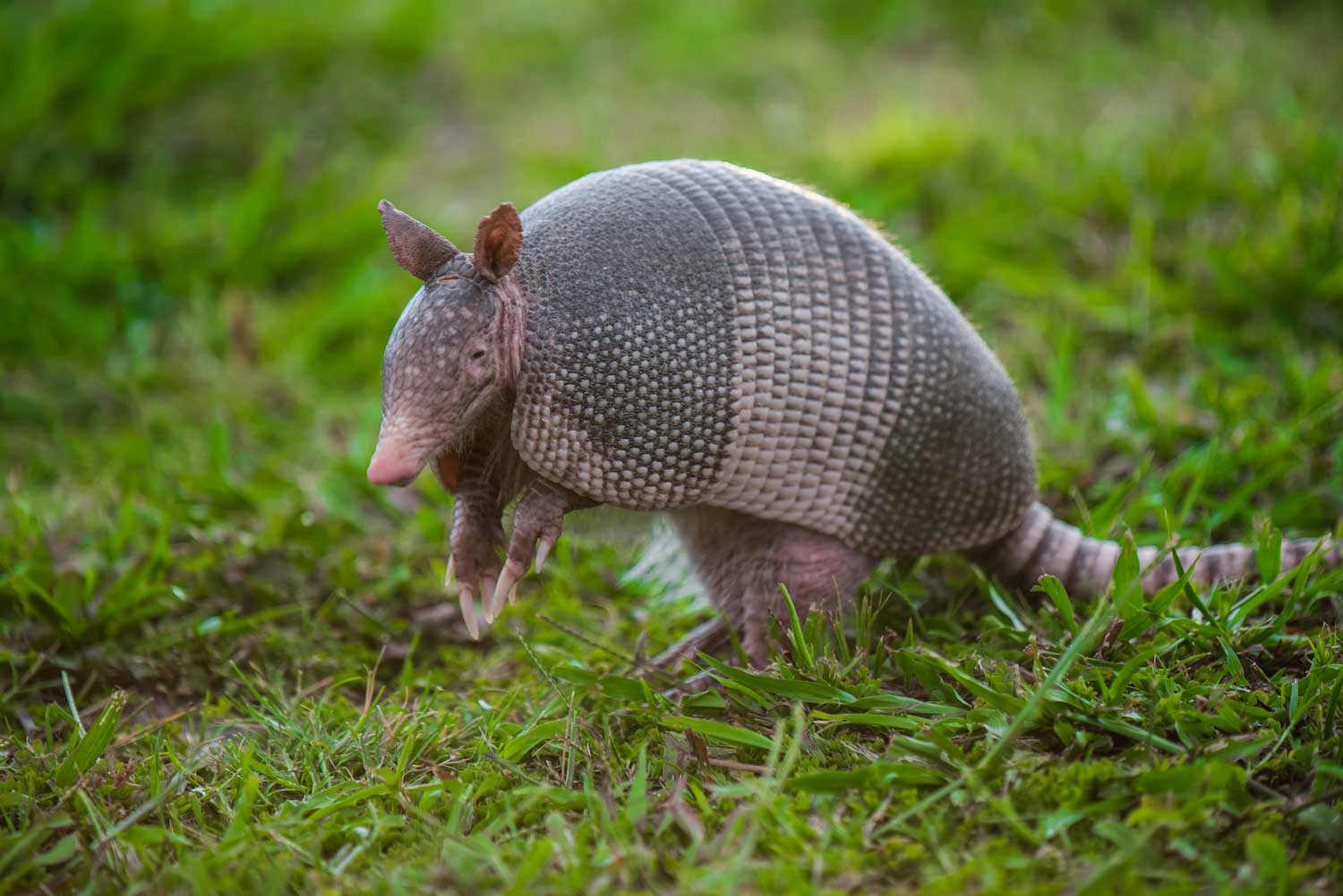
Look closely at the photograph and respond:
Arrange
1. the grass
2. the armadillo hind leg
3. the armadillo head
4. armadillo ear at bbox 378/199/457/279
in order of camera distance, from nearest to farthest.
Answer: the grass → the armadillo head → armadillo ear at bbox 378/199/457/279 → the armadillo hind leg

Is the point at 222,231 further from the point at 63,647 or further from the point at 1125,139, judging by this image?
the point at 1125,139

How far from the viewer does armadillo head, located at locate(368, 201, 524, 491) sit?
275 centimetres

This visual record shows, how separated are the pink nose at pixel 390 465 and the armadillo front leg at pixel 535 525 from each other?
1.29ft

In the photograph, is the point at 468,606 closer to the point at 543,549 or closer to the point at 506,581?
the point at 506,581

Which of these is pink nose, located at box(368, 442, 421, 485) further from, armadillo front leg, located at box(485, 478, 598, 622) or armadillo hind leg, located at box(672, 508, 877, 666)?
armadillo hind leg, located at box(672, 508, 877, 666)

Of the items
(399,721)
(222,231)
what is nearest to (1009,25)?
(222,231)

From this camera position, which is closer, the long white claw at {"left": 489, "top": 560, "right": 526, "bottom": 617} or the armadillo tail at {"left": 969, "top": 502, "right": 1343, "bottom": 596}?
the long white claw at {"left": 489, "top": 560, "right": 526, "bottom": 617}

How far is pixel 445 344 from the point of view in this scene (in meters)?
2.78

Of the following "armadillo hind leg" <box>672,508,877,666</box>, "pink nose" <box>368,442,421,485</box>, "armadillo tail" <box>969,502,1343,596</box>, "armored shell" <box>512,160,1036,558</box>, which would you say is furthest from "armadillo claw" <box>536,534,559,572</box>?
"armadillo tail" <box>969,502,1343,596</box>

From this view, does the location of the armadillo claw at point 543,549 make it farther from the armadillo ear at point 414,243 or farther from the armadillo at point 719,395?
the armadillo ear at point 414,243

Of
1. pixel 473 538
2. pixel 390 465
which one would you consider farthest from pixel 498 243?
pixel 473 538

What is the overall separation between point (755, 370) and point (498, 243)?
746mm

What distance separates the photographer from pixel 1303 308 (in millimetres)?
5199

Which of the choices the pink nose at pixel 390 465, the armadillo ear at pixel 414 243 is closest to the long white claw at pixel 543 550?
the pink nose at pixel 390 465
